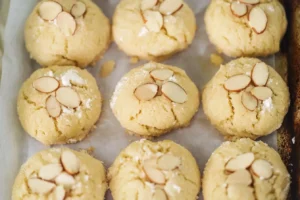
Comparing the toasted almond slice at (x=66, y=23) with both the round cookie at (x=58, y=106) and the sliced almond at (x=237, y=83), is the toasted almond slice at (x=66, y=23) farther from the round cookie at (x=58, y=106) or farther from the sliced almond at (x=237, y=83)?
the sliced almond at (x=237, y=83)

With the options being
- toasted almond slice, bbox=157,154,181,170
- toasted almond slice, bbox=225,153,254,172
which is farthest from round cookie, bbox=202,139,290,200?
toasted almond slice, bbox=157,154,181,170

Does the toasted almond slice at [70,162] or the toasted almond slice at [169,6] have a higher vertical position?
the toasted almond slice at [169,6]

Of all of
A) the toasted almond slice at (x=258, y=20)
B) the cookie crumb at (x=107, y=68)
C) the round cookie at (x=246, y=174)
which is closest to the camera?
the round cookie at (x=246, y=174)

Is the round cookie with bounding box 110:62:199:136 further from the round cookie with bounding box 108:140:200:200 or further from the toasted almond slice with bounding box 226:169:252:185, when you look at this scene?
the toasted almond slice with bounding box 226:169:252:185

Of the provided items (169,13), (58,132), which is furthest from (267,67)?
(58,132)

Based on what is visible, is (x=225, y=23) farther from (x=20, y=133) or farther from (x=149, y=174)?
(x=20, y=133)

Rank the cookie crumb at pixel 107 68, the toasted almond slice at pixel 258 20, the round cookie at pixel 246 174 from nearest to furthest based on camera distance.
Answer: the round cookie at pixel 246 174
the toasted almond slice at pixel 258 20
the cookie crumb at pixel 107 68

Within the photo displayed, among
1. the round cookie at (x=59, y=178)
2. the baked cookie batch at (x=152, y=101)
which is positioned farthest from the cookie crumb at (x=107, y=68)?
the round cookie at (x=59, y=178)

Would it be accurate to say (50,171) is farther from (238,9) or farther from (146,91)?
(238,9)

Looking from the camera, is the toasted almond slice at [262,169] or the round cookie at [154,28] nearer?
the toasted almond slice at [262,169]
